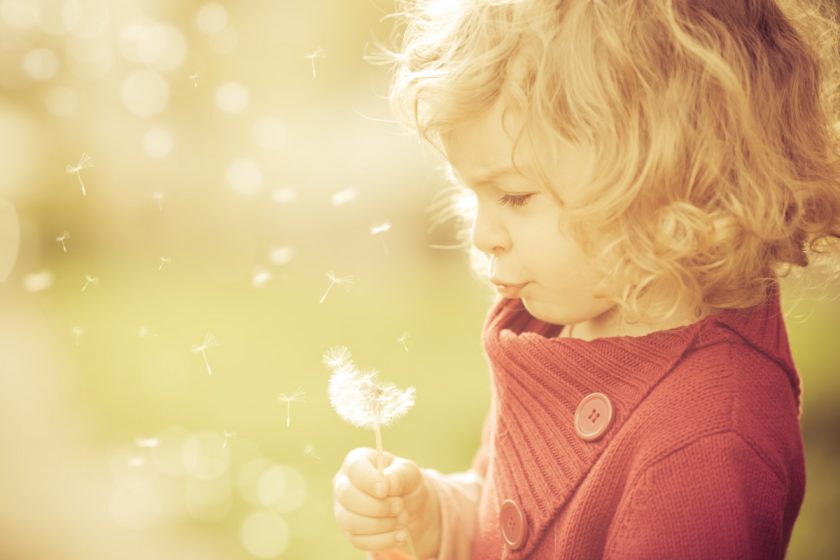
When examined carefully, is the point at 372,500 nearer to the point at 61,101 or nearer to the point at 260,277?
the point at 260,277

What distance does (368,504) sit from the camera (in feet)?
2.72

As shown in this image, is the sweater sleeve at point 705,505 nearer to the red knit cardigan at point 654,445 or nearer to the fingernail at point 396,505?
the red knit cardigan at point 654,445

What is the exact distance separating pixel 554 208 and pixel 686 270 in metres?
0.15

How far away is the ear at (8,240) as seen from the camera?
191 centimetres

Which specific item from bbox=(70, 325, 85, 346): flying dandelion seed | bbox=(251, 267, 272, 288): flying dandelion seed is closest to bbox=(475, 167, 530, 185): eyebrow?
bbox=(70, 325, 85, 346): flying dandelion seed

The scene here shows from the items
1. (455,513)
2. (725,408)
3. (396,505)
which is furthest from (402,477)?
(725,408)

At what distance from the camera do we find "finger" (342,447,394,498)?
81cm

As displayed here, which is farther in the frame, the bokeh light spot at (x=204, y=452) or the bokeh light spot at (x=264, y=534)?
the bokeh light spot at (x=204, y=452)

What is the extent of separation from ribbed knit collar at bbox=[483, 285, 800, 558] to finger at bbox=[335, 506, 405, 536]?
13 cm

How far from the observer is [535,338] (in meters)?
0.84

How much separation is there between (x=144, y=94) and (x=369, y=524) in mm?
1498

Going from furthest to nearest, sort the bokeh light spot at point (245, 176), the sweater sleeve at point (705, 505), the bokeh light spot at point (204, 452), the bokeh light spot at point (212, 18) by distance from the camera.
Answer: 1. the bokeh light spot at point (245, 176)
2. the bokeh light spot at point (212, 18)
3. the bokeh light spot at point (204, 452)
4. the sweater sleeve at point (705, 505)

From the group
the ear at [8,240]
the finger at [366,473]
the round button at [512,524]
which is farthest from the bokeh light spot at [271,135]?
the round button at [512,524]

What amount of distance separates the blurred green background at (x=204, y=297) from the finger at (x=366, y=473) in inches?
32.6
